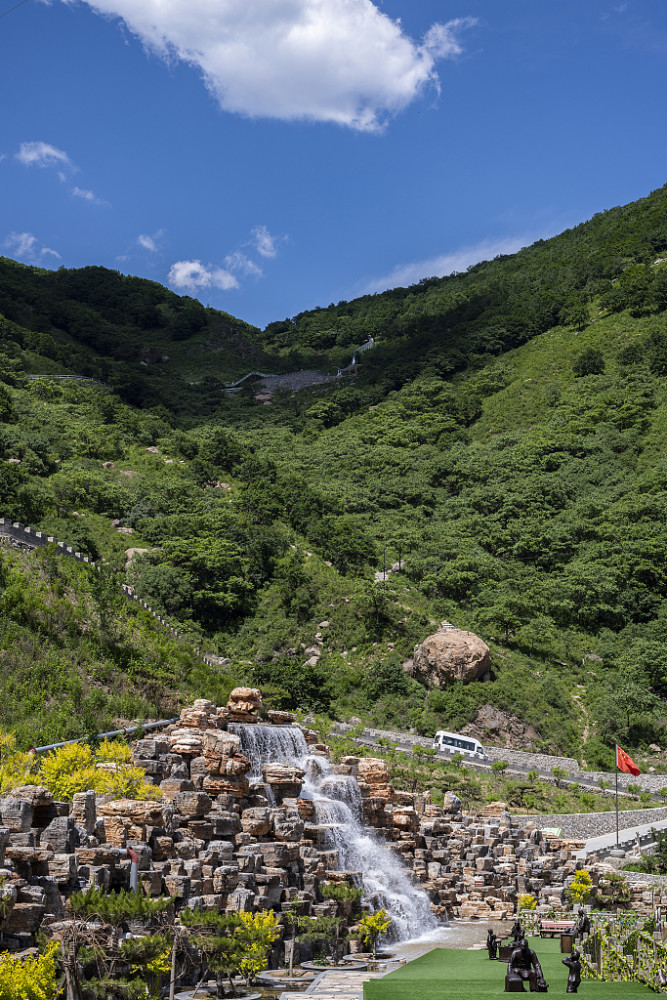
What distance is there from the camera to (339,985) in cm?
1518

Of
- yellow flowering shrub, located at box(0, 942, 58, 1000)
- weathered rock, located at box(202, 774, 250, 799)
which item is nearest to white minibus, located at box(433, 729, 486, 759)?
weathered rock, located at box(202, 774, 250, 799)

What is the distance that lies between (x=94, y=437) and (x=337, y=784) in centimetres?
4453

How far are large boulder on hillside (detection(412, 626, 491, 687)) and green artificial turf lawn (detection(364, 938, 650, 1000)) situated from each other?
81.8ft

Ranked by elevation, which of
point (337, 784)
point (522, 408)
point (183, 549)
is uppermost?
point (522, 408)

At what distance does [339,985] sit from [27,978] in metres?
6.78

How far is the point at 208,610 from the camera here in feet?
168

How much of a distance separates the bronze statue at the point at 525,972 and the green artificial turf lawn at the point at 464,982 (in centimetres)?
22

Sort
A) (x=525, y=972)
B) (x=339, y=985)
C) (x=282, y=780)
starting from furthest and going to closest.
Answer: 1. (x=282, y=780)
2. (x=339, y=985)
3. (x=525, y=972)

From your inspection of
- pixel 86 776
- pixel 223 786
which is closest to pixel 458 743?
pixel 223 786

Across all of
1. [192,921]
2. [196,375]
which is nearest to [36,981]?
A: [192,921]

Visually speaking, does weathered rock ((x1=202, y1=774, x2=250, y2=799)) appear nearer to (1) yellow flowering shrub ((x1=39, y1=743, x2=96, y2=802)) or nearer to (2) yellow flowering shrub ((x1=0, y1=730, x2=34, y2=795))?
(1) yellow flowering shrub ((x1=39, y1=743, x2=96, y2=802))

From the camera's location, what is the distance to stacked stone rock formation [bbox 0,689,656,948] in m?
14.7

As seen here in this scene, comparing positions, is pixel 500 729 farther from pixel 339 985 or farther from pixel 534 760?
pixel 339 985

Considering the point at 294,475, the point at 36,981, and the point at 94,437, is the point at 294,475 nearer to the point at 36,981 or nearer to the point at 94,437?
the point at 94,437
